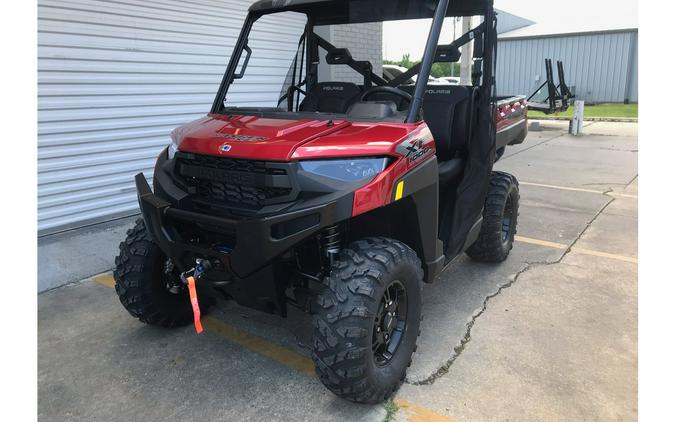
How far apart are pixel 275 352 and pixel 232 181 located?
3.93ft

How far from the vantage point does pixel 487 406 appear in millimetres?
2598

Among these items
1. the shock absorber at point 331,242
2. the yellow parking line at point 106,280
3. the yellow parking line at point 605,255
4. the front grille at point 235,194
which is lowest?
the yellow parking line at point 106,280

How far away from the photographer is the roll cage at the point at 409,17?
9.16 ft

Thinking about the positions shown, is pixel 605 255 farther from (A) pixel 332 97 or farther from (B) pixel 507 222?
(A) pixel 332 97

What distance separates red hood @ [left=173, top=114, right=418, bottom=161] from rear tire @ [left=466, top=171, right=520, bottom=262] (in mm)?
1790

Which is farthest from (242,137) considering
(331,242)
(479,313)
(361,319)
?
(479,313)

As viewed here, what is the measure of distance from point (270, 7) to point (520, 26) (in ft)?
90.7

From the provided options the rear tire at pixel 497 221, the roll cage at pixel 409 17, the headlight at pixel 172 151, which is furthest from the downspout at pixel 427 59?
the rear tire at pixel 497 221

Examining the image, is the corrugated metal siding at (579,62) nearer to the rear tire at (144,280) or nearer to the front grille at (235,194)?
the rear tire at (144,280)

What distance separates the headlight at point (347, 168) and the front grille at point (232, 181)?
133 mm

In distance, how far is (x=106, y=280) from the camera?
13.9 ft

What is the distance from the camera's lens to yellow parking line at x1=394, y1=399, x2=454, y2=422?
2.52m

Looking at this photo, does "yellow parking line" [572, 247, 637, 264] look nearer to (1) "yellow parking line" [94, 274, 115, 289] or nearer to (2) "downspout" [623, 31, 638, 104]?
(1) "yellow parking line" [94, 274, 115, 289]

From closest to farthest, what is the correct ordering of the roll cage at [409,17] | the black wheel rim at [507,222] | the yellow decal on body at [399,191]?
the yellow decal on body at [399,191]
the roll cage at [409,17]
the black wheel rim at [507,222]
